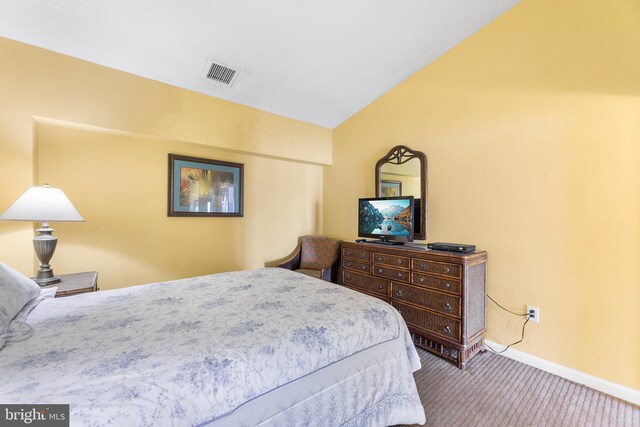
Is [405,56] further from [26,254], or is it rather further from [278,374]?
[26,254]

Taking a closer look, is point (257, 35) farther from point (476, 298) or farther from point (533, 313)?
point (533, 313)

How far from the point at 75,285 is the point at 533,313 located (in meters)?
3.57

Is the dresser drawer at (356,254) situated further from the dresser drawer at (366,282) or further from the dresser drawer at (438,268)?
the dresser drawer at (438,268)

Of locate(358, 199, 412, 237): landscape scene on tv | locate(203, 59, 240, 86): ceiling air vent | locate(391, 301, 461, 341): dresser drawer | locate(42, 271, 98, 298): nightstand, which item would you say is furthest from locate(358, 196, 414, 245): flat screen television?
locate(42, 271, 98, 298): nightstand

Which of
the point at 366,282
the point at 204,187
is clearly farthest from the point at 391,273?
the point at 204,187

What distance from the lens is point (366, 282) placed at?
2943mm

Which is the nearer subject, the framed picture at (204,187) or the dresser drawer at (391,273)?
the dresser drawer at (391,273)

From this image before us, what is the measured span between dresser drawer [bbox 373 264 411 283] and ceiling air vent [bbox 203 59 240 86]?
2455 mm

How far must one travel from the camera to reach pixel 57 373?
2.88ft

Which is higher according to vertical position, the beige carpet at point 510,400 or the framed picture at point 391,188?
the framed picture at point 391,188

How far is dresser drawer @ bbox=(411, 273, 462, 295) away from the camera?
2.20 meters

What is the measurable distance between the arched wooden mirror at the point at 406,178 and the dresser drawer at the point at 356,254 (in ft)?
1.84

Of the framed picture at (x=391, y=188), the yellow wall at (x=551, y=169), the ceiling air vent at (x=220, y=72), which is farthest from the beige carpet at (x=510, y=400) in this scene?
the ceiling air vent at (x=220, y=72)

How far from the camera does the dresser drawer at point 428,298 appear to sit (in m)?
2.22
